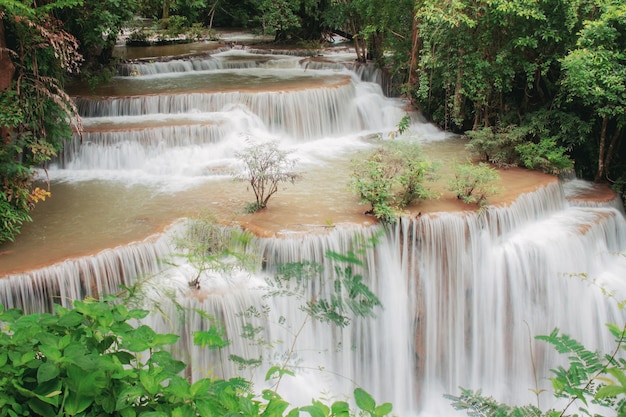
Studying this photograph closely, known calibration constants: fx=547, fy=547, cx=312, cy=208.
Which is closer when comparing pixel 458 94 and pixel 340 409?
pixel 340 409

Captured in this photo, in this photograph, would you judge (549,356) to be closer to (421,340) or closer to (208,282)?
(421,340)

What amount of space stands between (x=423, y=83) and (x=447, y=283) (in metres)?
5.43

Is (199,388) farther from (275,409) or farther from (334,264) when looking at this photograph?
(334,264)

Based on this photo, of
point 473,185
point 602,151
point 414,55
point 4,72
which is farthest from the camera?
point 414,55

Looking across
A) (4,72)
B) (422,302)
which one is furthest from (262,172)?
(4,72)

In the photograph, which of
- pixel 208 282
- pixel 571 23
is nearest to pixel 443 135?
pixel 571 23

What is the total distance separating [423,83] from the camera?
11500mm

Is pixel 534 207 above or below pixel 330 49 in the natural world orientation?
below

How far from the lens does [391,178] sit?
7.54 metres

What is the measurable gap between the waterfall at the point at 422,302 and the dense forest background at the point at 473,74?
1.90 metres

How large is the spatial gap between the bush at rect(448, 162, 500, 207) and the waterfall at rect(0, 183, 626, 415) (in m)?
0.27

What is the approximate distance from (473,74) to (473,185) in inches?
146

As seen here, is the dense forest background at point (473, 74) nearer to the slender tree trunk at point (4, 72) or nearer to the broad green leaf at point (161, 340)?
the slender tree trunk at point (4, 72)

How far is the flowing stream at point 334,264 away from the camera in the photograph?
637 centimetres
